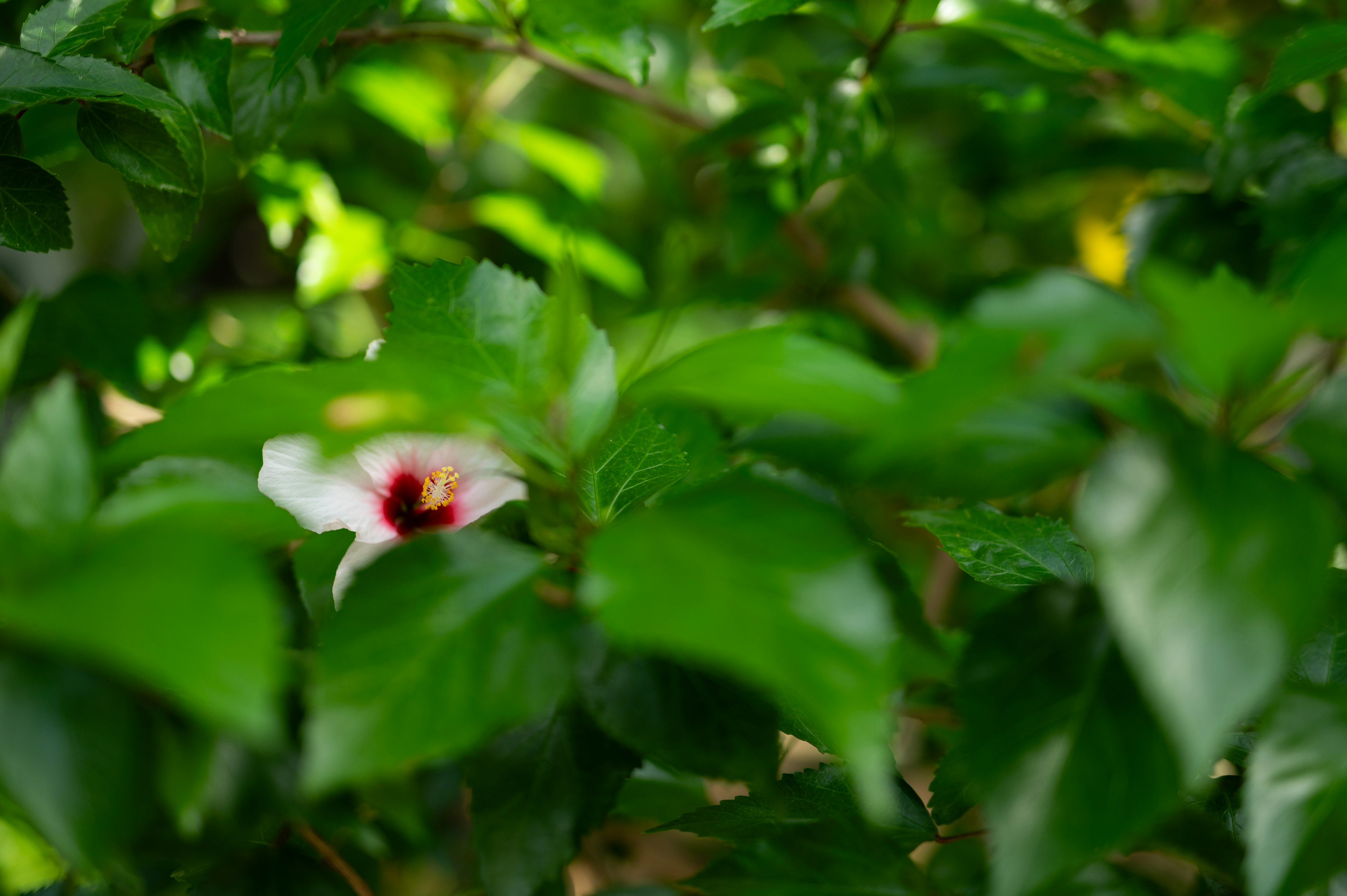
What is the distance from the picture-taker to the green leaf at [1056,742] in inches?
10.6

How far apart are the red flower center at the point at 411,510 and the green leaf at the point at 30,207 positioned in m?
0.21

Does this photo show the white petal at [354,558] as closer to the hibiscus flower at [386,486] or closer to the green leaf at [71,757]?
the hibiscus flower at [386,486]

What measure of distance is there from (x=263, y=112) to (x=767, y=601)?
465 mm

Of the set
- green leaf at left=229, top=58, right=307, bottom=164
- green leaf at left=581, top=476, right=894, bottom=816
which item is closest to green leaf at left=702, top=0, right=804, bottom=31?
green leaf at left=229, top=58, right=307, bottom=164

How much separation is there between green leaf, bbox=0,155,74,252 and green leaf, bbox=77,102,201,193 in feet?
0.09

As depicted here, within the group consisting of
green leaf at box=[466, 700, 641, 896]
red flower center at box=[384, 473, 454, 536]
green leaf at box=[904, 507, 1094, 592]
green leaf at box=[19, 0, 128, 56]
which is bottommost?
green leaf at box=[466, 700, 641, 896]

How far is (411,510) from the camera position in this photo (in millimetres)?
490

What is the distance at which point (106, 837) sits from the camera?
271 millimetres

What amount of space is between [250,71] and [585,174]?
39cm

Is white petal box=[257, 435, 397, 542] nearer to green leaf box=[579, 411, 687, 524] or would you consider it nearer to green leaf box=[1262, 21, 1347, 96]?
green leaf box=[579, 411, 687, 524]

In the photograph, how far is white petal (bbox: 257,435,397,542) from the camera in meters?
0.40

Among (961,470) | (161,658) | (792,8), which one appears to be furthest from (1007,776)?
(792,8)

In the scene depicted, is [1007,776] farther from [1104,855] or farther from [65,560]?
[65,560]

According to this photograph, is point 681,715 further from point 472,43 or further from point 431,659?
point 472,43
